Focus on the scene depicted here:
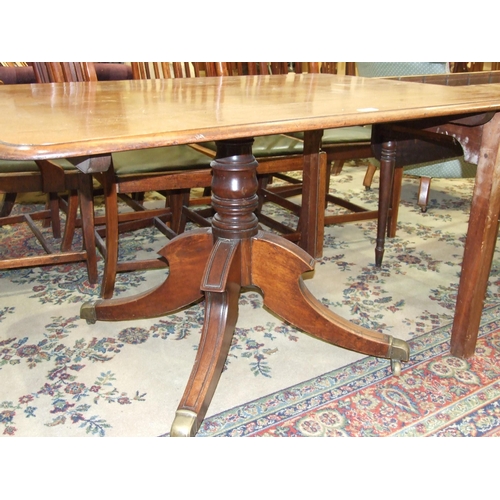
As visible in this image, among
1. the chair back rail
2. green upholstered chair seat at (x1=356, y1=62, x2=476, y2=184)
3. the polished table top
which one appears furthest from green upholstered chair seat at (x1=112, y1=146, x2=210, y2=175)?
green upholstered chair seat at (x1=356, y1=62, x2=476, y2=184)

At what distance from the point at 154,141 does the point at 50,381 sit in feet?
2.77

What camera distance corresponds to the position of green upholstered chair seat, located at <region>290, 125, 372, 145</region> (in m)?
2.09

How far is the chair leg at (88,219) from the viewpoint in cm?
173

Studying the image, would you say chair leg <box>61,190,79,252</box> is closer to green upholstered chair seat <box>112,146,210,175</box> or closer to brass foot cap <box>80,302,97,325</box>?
green upholstered chair seat <box>112,146,210,175</box>

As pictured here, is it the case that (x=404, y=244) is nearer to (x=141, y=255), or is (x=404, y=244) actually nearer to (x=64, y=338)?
(x=141, y=255)

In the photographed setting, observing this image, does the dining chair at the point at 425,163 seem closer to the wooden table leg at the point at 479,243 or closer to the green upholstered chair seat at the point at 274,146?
the green upholstered chair seat at the point at 274,146

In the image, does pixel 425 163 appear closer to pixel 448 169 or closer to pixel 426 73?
pixel 448 169

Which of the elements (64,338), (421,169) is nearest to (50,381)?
(64,338)

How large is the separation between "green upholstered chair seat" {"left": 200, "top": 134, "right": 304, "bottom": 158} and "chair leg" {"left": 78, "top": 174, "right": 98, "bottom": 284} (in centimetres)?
44

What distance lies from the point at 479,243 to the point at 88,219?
119 centimetres

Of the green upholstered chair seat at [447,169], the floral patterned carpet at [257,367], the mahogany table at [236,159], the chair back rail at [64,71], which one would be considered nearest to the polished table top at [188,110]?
the mahogany table at [236,159]

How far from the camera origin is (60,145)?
745 millimetres

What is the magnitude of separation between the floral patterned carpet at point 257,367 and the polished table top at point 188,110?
0.68 m

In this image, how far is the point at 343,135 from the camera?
2.13 metres
